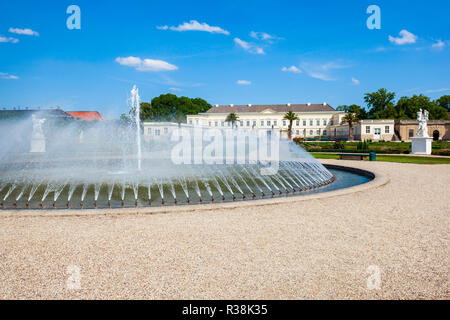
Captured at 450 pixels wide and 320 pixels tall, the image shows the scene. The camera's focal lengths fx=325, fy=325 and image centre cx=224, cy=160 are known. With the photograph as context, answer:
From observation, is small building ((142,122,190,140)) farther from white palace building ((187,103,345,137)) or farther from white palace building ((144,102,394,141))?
white palace building ((187,103,345,137))

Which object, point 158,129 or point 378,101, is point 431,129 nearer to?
point 378,101

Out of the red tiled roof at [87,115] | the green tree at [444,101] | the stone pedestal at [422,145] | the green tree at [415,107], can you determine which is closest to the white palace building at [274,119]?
the green tree at [415,107]

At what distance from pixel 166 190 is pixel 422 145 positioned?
90.1 feet

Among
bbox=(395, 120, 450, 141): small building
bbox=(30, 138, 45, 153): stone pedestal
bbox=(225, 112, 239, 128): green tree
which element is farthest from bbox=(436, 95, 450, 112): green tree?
bbox=(30, 138, 45, 153): stone pedestal

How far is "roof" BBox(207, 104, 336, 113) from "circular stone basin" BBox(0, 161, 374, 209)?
288 ft

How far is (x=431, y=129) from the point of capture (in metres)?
65.8

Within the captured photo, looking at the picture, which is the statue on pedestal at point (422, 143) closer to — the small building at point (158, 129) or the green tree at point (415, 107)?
the small building at point (158, 129)

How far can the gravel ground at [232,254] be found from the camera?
371 cm

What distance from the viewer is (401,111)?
85562 mm

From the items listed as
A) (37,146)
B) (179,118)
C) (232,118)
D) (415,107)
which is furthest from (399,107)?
(37,146)

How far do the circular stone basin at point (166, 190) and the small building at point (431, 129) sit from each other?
6059 centimetres
